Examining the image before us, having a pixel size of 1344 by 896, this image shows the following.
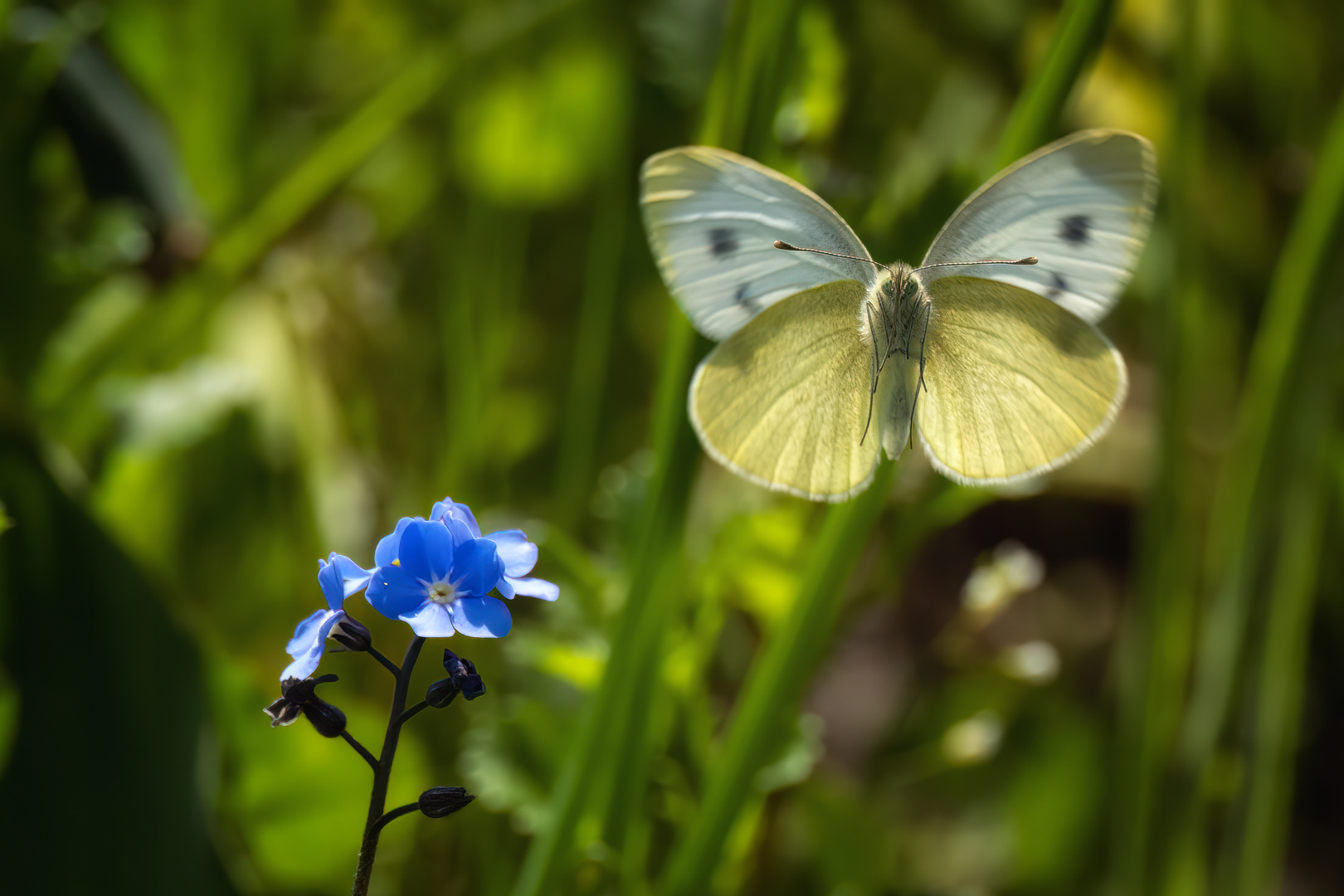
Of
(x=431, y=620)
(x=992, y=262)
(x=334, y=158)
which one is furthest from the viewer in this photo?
(x=334, y=158)

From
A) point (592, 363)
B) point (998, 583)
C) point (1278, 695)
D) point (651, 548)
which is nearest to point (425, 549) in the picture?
point (651, 548)

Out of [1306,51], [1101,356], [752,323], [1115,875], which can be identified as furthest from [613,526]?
[1306,51]

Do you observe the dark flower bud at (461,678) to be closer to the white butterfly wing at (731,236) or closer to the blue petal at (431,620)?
the blue petal at (431,620)

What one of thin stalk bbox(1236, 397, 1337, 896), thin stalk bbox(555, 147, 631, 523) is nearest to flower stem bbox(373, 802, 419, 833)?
thin stalk bbox(555, 147, 631, 523)

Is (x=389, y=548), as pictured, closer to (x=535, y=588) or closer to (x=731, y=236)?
(x=535, y=588)

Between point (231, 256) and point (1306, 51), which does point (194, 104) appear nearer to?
point (231, 256)

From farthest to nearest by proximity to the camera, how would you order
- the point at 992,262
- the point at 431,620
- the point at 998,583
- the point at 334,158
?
the point at 334,158 < the point at 998,583 < the point at 992,262 < the point at 431,620

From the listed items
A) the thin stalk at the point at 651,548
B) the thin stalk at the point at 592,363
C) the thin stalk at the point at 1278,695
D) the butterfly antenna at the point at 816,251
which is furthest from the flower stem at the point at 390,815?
the thin stalk at the point at 1278,695
